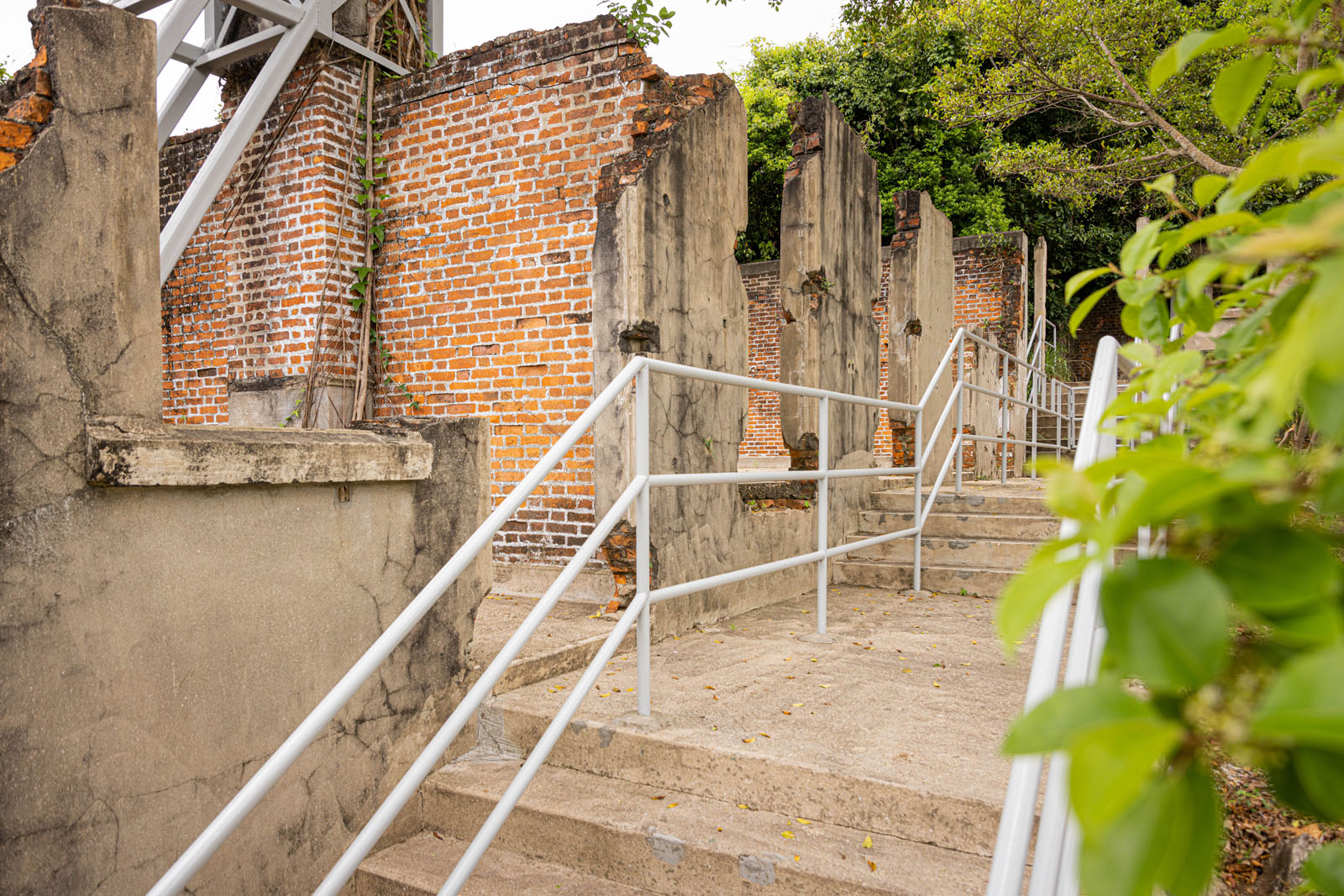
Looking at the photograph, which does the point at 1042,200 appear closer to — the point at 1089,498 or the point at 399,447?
the point at 399,447

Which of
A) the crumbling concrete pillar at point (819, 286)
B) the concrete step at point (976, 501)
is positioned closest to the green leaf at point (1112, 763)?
the crumbling concrete pillar at point (819, 286)

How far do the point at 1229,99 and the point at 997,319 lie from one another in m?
11.3

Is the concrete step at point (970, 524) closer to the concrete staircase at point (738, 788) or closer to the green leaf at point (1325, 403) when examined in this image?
the concrete staircase at point (738, 788)

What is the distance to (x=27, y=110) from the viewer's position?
5.94 ft

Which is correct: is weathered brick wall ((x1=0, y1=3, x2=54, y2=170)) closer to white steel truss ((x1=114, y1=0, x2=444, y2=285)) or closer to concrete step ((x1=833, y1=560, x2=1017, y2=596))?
white steel truss ((x1=114, y1=0, x2=444, y2=285))

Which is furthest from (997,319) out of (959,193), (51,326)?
(51,326)

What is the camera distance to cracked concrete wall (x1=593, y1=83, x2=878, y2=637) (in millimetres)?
4004

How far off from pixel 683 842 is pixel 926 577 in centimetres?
324

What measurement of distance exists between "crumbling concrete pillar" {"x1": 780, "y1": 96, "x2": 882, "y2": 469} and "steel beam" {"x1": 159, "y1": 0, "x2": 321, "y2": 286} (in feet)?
10.8

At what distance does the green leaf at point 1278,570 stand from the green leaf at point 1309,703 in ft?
0.14

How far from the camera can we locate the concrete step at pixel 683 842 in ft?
6.50

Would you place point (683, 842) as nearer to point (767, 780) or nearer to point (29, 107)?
point (767, 780)

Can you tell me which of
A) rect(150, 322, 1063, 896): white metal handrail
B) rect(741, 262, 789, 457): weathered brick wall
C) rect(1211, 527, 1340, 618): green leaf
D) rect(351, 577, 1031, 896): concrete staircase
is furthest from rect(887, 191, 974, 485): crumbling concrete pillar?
rect(1211, 527, 1340, 618): green leaf

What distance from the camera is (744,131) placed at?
16.2 feet
